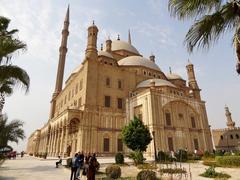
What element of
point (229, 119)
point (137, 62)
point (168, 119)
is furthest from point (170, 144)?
point (229, 119)

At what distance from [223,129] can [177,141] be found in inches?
988

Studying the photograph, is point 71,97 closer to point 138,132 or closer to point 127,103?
point 127,103

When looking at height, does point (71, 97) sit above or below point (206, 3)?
above

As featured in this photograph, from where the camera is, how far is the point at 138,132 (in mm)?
17203

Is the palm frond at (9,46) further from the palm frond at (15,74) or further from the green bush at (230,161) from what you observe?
the green bush at (230,161)

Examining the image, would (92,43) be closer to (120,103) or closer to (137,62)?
(137,62)

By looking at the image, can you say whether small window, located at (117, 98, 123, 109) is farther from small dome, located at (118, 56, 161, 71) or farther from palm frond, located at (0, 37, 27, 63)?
palm frond, located at (0, 37, 27, 63)

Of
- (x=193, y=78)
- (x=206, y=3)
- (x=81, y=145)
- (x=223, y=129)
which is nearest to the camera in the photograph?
(x=206, y=3)

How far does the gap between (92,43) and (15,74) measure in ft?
68.9

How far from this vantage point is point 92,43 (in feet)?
96.3

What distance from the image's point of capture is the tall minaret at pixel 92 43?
28.6 metres

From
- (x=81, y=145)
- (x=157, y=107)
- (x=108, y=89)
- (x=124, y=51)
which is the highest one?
(x=124, y=51)

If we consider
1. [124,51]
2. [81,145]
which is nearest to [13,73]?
[81,145]

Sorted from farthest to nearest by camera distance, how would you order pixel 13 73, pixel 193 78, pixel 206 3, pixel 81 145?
1. pixel 193 78
2. pixel 81 145
3. pixel 13 73
4. pixel 206 3
